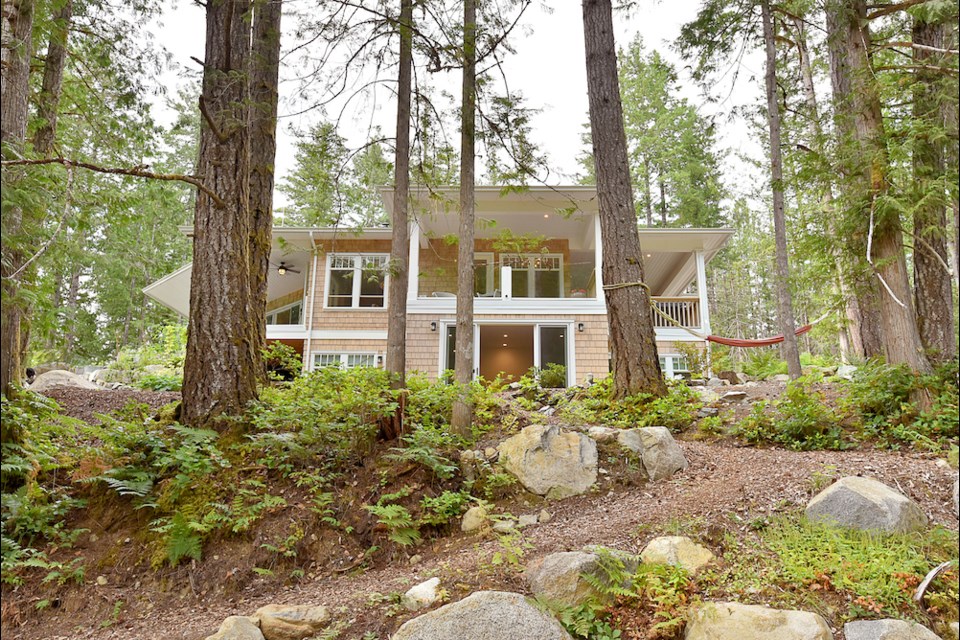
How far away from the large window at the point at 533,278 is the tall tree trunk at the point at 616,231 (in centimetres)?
624

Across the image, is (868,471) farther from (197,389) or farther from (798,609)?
(197,389)

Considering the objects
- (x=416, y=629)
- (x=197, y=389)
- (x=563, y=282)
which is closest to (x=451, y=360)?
(x=563, y=282)

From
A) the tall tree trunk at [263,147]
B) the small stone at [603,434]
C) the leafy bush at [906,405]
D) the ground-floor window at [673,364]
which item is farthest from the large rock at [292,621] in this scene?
the ground-floor window at [673,364]

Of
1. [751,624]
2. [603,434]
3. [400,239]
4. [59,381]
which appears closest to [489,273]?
[400,239]

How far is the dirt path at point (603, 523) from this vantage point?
301 cm

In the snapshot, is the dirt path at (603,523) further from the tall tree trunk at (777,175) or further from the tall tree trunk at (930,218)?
the tall tree trunk at (777,175)

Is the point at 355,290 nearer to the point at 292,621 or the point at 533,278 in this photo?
the point at 533,278

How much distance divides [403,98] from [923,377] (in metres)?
5.21

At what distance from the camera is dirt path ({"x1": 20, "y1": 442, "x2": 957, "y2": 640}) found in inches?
119

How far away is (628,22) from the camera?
24.3 feet

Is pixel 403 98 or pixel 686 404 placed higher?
pixel 403 98

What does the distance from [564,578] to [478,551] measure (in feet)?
2.57

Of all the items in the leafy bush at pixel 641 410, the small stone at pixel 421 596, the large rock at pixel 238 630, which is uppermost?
the leafy bush at pixel 641 410

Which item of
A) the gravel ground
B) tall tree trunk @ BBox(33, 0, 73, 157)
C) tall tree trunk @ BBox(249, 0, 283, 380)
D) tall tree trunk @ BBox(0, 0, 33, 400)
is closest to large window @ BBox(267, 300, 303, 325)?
the gravel ground
